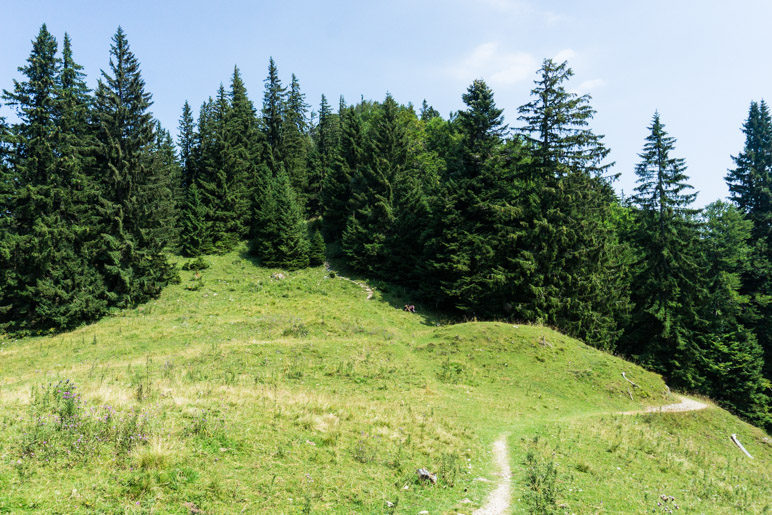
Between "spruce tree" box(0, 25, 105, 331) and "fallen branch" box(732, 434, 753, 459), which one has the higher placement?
"spruce tree" box(0, 25, 105, 331)

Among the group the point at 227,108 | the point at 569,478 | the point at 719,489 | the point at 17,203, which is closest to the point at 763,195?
the point at 719,489

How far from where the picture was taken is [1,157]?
99.6 ft

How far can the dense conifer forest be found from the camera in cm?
3073

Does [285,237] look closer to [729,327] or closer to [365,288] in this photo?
[365,288]

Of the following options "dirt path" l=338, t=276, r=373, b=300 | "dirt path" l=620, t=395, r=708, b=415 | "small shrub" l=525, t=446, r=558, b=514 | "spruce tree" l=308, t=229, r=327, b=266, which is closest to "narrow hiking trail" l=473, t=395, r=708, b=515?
"small shrub" l=525, t=446, r=558, b=514

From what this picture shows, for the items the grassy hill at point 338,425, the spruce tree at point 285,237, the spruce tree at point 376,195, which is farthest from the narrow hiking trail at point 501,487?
the spruce tree at point 285,237

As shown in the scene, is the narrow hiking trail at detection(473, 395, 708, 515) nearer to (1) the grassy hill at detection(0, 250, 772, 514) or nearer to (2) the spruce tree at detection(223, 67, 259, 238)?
(1) the grassy hill at detection(0, 250, 772, 514)

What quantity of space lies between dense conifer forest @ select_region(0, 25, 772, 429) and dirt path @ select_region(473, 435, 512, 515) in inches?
839

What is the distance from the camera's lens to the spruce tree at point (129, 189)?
34594mm

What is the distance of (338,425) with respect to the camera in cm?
1052

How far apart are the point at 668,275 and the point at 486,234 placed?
17.0m

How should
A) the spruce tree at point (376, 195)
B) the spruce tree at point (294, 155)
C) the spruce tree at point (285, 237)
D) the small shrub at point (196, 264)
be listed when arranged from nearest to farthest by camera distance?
1. the small shrub at point (196, 264)
2. the spruce tree at point (376, 195)
3. the spruce tree at point (285, 237)
4. the spruce tree at point (294, 155)

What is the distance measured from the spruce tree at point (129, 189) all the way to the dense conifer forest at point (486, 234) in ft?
0.49

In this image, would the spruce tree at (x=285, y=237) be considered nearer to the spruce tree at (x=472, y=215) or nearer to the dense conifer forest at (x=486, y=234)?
the dense conifer forest at (x=486, y=234)
